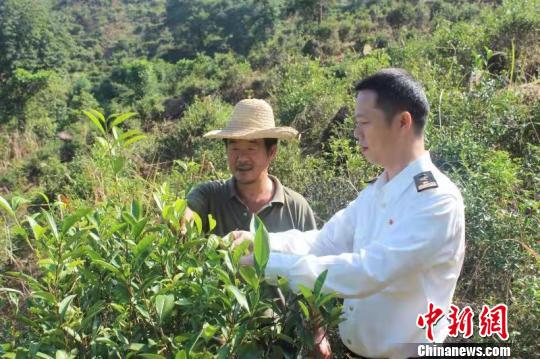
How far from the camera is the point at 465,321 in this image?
1.70 metres

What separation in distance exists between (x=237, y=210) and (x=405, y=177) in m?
0.79

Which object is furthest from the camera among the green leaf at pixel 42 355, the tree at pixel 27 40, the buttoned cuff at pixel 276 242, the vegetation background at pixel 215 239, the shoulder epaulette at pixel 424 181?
the tree at pixel 27 40

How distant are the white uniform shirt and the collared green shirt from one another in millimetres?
435

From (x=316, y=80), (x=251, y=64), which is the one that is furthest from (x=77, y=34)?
(x=316, y=80)

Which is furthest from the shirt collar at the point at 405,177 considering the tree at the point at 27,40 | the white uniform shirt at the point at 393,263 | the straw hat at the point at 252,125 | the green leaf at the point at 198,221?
the tree at the point at 27,40

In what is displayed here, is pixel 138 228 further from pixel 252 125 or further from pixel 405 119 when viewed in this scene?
pixel 252 125

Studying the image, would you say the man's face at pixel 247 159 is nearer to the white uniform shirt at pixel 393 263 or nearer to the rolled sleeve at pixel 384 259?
the white uniform shirt at pixel 393 263

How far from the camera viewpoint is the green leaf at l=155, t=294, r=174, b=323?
104 cm

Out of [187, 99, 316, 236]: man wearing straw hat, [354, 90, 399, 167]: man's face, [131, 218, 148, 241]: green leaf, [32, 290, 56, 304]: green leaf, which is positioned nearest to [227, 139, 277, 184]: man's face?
[187, 99, 316, 236]: man wearing straw hat

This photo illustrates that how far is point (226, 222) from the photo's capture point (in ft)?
6.75

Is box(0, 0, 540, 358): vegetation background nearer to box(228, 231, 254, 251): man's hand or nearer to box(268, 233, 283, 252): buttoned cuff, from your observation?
box(228, 231, 254, 251): man's hand

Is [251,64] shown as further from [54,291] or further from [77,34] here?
[77,34]

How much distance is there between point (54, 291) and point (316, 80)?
6.75 meters

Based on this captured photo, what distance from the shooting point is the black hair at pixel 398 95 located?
146 centimetres
